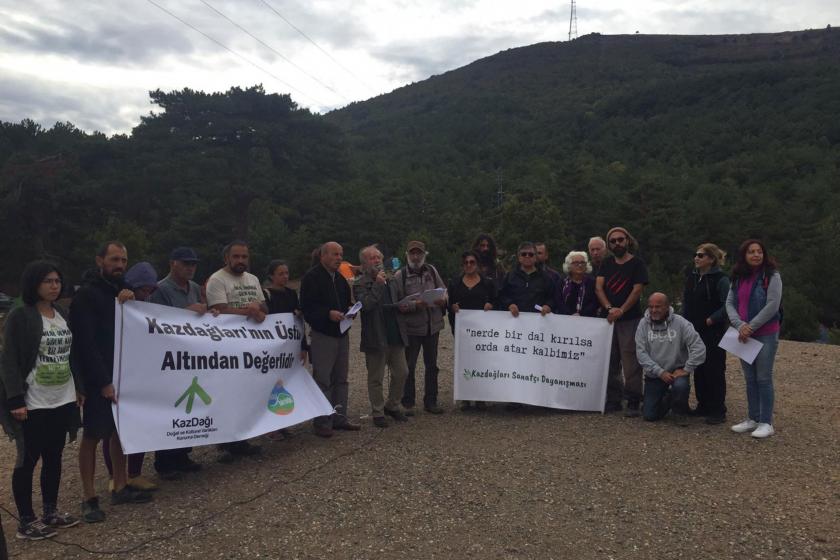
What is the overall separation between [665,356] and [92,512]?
5.57 meters

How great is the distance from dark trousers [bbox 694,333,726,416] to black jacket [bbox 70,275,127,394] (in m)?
5.79

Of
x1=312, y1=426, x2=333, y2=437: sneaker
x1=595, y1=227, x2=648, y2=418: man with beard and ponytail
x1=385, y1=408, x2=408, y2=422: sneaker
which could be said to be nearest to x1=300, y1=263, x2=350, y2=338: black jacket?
x1=312, y1=426, x2=333, y2=437: sneaker

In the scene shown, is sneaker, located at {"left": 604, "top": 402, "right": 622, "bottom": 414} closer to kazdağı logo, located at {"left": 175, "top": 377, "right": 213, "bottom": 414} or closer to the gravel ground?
the gravel ground

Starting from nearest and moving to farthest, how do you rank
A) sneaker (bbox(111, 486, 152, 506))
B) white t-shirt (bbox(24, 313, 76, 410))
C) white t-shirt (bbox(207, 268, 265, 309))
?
white t-shirt (bbox(24, 313, 76, 410)), sneaker (bbox(111, 486, 152, 506)), white t-shirt (bbox(207, 268, 265, 309))

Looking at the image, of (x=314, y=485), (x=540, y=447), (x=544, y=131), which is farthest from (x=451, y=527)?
(x=544, y=131)

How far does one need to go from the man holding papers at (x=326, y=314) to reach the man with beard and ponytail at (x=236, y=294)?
0.52 metres

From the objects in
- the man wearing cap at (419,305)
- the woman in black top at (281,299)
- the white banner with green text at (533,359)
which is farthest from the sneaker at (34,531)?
the white banner with green text at (533,359)

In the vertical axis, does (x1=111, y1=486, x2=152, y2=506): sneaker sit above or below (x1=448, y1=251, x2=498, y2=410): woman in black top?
below

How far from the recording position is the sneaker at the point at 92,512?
182 inches

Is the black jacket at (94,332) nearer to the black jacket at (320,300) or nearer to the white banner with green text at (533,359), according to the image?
the black jacket at (320,300)

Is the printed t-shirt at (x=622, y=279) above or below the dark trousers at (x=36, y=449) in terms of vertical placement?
above

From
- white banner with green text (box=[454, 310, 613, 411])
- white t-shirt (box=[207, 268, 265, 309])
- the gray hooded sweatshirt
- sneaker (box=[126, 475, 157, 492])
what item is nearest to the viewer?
sneaker (box=[126, 475, 157, 492])

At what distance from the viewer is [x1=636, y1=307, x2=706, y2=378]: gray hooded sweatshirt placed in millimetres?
6637

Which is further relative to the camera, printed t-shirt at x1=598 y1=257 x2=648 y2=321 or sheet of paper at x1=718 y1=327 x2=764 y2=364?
printed t-shirt at x1=598 y1=257 x2=648 y2=321
